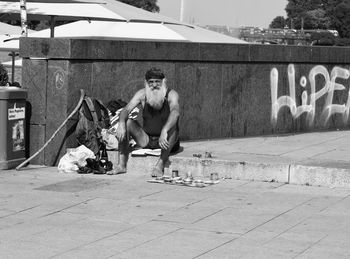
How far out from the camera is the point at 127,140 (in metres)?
10.1

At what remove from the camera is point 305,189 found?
360 inches

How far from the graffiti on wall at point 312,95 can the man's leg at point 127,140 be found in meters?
3.52

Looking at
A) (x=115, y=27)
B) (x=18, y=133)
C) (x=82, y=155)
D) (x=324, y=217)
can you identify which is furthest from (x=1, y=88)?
(x=115, y=27)

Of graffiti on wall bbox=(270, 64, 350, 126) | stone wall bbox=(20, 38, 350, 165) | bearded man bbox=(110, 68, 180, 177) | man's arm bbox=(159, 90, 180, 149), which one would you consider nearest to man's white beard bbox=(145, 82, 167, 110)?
bearded man bbox=(110, 68, 180, 177)

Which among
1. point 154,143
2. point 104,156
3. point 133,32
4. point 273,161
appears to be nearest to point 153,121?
point 154,143

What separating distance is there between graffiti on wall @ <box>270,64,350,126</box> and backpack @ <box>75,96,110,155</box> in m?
3.65

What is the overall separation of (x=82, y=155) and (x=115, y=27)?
254 inches

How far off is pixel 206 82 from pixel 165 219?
5.15m

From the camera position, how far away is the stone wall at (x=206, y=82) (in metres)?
10.8

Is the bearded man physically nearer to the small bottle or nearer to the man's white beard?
the man's white beard

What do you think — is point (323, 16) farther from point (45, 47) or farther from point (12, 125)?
point (12, 125)

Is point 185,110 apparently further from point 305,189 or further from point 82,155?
point 305,189

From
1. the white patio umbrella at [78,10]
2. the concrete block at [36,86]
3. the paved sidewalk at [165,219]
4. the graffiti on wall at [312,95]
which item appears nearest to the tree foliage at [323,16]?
the white patio umbrella at [78,10]

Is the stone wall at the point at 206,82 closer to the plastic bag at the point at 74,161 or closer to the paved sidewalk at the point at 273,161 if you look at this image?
the plastic bag at the point at 74,161
